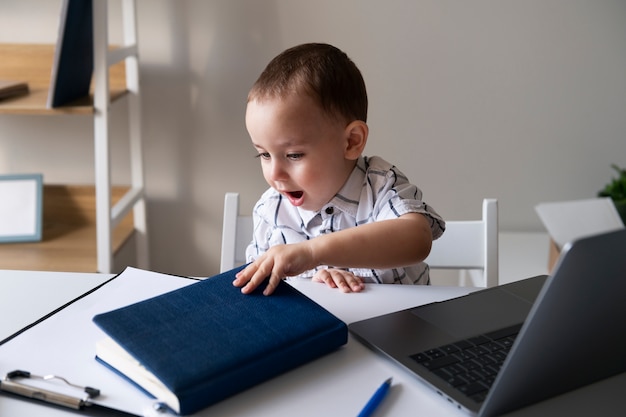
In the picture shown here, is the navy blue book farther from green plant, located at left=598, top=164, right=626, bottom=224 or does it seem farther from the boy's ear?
green plant, located at left=598, top=164, right=626, bottom=224

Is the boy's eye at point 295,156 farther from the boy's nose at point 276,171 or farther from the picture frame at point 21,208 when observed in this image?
the picture frame at point 21,208

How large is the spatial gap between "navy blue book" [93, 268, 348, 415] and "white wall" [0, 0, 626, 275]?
4.71 feet

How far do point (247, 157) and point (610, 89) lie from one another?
109cm

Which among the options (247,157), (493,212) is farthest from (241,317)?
(247,157)

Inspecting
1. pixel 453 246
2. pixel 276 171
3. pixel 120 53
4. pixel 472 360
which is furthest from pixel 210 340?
pixel 120 53

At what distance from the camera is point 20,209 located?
86.0 inches

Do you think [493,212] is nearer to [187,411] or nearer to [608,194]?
[187,411]

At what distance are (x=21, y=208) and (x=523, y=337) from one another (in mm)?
1872

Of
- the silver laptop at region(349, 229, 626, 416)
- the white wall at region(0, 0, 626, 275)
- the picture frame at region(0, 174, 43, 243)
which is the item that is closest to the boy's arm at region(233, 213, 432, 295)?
the silver laptop at region(349, 229, 626, 416)

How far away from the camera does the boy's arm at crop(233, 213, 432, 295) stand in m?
0.89

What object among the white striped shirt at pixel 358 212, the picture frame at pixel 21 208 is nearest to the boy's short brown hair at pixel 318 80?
the white striped shirt at pixel 358 212

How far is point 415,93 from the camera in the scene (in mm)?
2217

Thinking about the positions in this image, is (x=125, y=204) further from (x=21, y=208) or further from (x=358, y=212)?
(x=358, y=212)

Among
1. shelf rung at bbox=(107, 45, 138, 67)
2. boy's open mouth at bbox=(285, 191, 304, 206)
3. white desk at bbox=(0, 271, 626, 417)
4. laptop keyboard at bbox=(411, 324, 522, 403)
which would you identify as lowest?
white desk at bbox=(0, 271, 626, 417)
